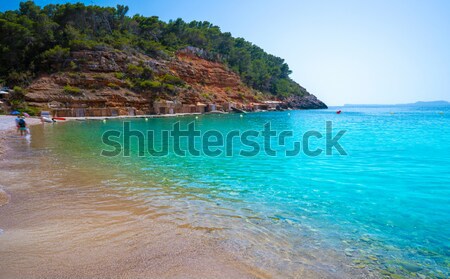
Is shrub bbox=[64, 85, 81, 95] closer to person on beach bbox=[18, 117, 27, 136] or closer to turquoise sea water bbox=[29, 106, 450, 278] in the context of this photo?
person on beach bbox=[18, 117, 27, 136]

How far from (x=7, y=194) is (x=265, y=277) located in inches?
272

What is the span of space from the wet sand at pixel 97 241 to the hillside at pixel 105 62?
148ft

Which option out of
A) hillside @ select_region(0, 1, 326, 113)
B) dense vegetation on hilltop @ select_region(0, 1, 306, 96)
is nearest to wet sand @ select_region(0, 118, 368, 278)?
hillside @ select_region(0, 1, 326, 113)

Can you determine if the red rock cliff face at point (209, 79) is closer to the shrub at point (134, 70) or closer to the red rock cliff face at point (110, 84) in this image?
the red rock cliff face at point (110, 84)

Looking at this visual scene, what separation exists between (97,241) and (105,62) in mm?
58091

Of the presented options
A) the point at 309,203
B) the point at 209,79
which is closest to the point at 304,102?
the point at 209,79

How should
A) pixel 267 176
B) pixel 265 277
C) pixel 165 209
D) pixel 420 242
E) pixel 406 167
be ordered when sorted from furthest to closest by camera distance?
pixel 406 167, pixel 267 176, pixel 165 209, pixel 420 242, pixel 265 277

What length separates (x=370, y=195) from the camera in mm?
8070

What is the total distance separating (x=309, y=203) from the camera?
7.34 meters

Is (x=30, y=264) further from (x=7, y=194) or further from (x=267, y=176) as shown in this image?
(x=267, y=176)

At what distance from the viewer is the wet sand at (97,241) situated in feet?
13.0

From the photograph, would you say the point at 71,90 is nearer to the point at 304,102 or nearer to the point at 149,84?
the point at 149,84

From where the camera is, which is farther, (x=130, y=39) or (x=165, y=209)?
(x=130, y=39)

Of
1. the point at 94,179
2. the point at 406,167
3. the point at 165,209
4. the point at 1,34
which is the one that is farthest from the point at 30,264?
the point at 1,34
